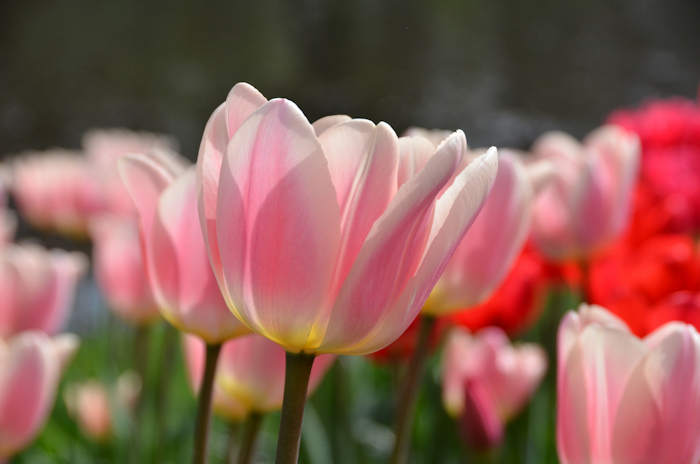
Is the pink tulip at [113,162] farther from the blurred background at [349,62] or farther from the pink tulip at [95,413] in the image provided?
the pink tulip at [95,413]

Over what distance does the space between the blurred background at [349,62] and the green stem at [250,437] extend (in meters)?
0.14

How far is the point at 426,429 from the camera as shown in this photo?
75 centimetres

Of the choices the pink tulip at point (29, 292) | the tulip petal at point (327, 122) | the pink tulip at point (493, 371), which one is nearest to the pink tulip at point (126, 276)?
the pink tulip at point (29, 292)

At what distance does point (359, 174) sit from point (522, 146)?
6.10 feet

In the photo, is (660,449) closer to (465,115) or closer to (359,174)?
(359,174)

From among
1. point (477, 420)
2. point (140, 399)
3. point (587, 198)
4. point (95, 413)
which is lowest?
point (95, 413)

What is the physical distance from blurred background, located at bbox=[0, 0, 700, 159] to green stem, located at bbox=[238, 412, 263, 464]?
14cm

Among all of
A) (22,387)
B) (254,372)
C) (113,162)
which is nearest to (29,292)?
(22,387)

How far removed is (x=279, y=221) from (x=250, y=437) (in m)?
0.16

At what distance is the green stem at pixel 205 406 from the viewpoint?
0.80 feet

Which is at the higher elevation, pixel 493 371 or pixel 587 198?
pixel 587 198

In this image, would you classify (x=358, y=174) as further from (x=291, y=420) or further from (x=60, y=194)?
(x=60, y=194)

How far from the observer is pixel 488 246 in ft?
1.08

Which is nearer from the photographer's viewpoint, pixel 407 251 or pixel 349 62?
pixel 407 251
